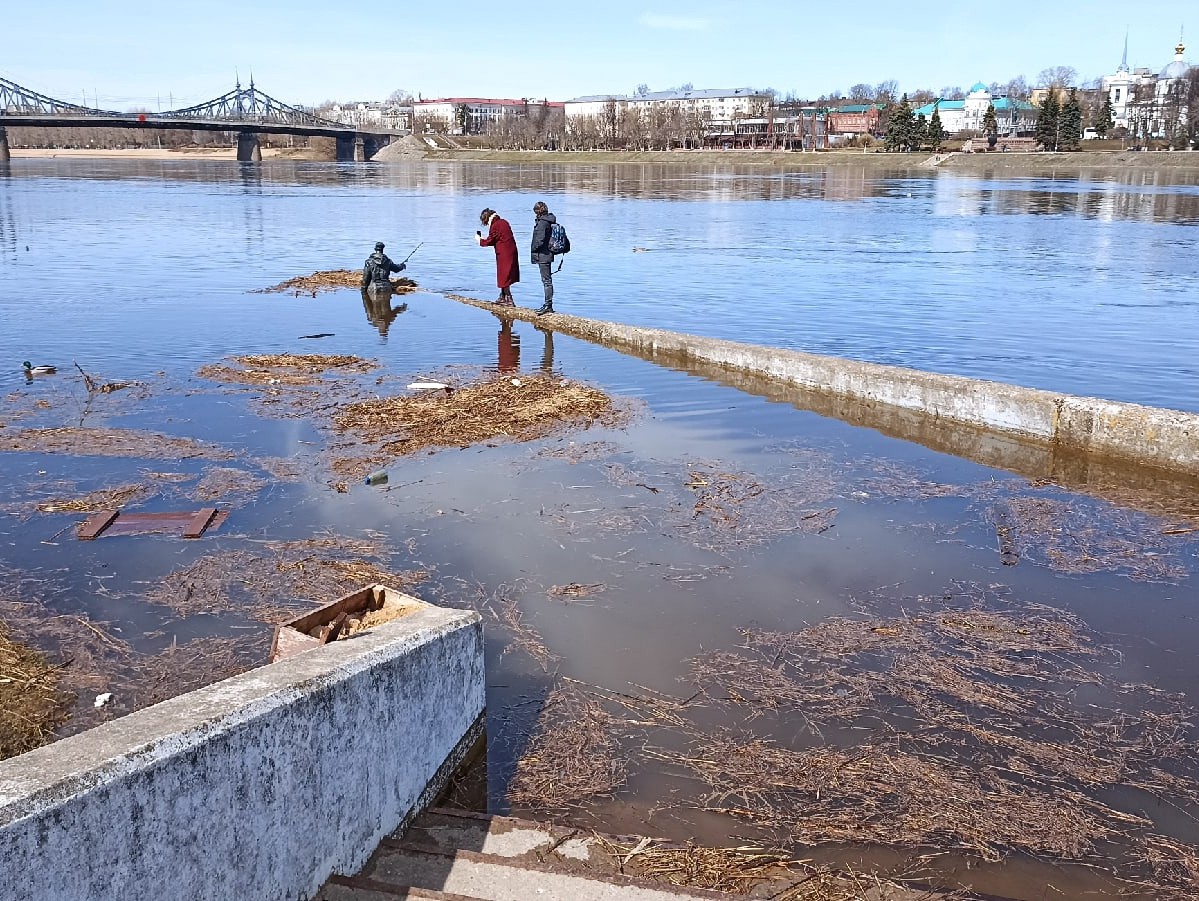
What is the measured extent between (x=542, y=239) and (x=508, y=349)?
2876mm

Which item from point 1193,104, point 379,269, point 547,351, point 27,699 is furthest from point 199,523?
point 1193,104

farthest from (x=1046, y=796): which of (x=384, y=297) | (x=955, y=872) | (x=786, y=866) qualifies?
(x=384, y=297)

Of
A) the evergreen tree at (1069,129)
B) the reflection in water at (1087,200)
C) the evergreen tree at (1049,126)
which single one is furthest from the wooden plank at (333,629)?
the evergreen tree at (1049,126)

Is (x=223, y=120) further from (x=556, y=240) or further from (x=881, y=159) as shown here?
(x=556, y=240)

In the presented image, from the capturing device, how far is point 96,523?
A: 7.20 m

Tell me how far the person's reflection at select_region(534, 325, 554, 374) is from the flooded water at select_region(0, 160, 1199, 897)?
0.24 ft

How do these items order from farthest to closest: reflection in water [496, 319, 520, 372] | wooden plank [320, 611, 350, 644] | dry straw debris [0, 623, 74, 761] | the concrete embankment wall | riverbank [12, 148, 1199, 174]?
riverbank [12, 148, 1199, 174] → reflection in water [496, 319, 520, 372] → wooden plank [320, 611, 350, 644] → dry straw debris [0, 623, 74, 761] → the concrete embankment wall

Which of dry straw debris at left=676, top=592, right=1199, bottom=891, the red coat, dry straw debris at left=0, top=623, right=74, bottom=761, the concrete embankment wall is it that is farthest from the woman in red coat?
the concrete embankment wall

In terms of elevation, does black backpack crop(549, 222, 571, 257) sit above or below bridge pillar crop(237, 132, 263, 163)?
below

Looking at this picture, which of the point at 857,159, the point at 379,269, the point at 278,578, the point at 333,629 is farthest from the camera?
the point at 857,159

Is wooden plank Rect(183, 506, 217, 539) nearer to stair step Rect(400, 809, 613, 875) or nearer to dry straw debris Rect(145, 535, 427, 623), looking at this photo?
dry straw debris Rect(145, 535, 427, 623)

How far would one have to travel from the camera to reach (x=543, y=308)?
16172 mm

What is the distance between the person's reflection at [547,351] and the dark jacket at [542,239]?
133 cm

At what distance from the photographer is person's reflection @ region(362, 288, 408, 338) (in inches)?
635
